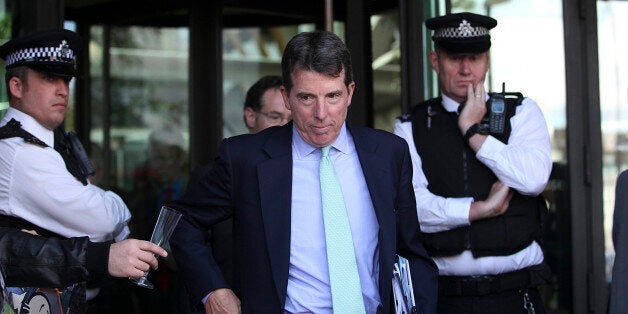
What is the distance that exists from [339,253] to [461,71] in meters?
1.31

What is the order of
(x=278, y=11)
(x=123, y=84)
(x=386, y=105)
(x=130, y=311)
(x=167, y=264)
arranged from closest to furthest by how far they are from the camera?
(x=386, y=105) → (x=130, y=311) → (x=167, y=264) → (x=278, y=11) → (x=123, y=84)

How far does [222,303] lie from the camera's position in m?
2.79

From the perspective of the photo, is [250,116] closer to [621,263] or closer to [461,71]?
[461,71]

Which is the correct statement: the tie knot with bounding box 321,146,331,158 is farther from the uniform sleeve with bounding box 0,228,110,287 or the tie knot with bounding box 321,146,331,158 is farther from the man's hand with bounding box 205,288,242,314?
the uniform sleeve with bounding box 0,228,110,287

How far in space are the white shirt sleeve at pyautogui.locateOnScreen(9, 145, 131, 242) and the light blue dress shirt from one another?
37.8 inches

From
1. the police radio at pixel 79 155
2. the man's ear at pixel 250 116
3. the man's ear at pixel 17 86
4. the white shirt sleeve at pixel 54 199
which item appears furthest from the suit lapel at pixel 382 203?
the man's ear at pixel 250 116

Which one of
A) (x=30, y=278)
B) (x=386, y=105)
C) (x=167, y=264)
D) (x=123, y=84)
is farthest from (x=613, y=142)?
(x=30, y=278)

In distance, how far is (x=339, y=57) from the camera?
281 centimetres

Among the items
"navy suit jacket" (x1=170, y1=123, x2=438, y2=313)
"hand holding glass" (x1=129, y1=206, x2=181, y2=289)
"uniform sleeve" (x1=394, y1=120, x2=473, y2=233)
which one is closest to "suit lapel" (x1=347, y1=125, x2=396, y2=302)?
"navy suit jacket" (x1=170, y1=123, x2=438, y2=313)

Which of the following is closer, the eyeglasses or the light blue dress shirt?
the light blue dress shirt

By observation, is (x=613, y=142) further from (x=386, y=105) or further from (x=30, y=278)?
(x=30, y=278)

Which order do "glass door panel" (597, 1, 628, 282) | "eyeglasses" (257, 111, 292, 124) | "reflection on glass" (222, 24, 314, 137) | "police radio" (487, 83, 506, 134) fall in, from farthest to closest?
"reflection on glass" (222, 24, 314, 137)
"glass door panel" (597, 1, 628, 282)
"eyeglasses" (257, 111, 292, 124)
"police radio" (487, 83, 506, 134)

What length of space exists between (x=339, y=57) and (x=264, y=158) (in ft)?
1.29

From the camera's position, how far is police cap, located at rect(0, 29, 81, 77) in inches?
139
